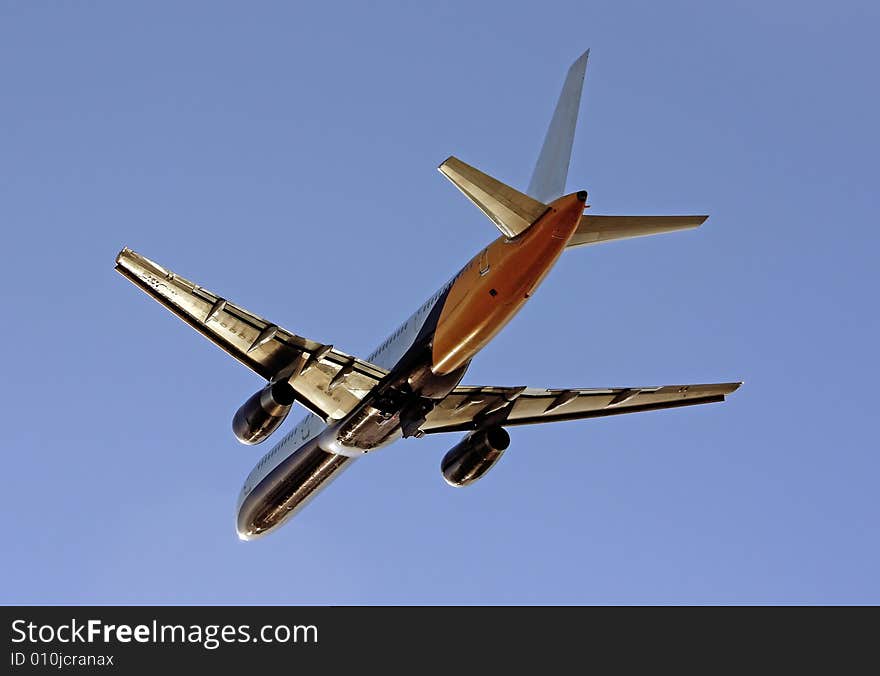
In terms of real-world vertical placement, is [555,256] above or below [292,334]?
below

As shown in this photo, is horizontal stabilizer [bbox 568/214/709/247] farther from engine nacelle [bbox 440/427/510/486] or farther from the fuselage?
engine nacelle [bbox 440/427/510/486]

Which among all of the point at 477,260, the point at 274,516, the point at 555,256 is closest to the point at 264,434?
the point at 274,516

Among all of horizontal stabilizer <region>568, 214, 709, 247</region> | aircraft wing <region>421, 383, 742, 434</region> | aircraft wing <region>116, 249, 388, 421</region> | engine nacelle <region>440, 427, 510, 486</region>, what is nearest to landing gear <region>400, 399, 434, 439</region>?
→ aircraft wing <region>116, 249, 388, 421</region>

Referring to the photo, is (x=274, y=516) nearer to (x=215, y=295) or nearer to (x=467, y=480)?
(x=467, y=480)

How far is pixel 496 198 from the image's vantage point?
25.9 m

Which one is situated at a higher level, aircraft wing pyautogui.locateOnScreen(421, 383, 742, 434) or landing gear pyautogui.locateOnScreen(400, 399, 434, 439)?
aircraft wing pyautogui.locateOnScreen(421, 383, 742, 434)

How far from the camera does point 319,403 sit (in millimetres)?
32875

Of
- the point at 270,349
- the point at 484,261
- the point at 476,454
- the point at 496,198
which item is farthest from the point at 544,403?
the point at 496,198

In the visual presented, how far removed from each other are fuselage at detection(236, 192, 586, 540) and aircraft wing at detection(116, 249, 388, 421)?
0.52m

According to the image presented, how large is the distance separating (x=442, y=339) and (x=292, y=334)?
4.32m

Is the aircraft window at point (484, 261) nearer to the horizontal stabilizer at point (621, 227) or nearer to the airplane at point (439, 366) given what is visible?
the airplane at point (439, 366)

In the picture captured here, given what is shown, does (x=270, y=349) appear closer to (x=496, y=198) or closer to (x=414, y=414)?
(x=414, y=414)

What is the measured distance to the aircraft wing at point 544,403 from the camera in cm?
3466

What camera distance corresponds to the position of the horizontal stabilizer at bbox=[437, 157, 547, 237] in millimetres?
24688
